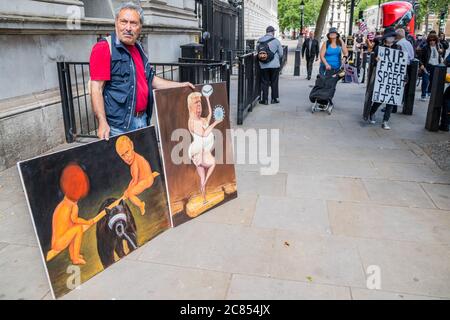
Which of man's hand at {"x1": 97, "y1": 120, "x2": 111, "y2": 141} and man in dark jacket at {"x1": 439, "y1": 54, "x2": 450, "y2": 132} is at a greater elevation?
man's hand at {"x1": 97, "y1": 120, "x2": 111, "y2": 141}

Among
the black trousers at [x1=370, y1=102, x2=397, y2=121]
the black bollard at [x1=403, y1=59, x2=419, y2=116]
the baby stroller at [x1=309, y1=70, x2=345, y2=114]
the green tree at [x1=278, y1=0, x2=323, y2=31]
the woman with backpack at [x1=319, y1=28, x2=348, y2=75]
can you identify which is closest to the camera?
the black trousers at [x1=370, y1=102, x2=397, y2=121]

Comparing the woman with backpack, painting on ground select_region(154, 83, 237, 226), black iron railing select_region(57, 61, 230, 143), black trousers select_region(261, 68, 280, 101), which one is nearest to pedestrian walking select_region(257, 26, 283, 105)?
black trousers select_region(261, 68, 280, 101)

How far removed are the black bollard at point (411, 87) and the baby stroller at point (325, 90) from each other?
1.50 m

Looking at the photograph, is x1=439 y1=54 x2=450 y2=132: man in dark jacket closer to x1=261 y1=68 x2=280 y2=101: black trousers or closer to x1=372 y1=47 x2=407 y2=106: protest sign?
x1=372 y1=47 x2=407 y2=106: protest sign

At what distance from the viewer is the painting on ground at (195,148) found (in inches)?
149

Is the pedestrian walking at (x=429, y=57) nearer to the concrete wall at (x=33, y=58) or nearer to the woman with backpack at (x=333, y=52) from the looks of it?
the woman with backpack at (x=333, y=52)

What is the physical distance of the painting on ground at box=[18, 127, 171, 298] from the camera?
106 inches

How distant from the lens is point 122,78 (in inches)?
136

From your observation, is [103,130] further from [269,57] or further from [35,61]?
[269,57]

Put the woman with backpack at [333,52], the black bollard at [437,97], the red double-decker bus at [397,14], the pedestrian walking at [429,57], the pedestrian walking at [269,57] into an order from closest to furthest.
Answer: the black bollard at [437,97], the woman with backpack at [333,52], the pedestrian walking at [269,57], the pedestrian walking at [429,57], the red double-decker bus at [397,14]

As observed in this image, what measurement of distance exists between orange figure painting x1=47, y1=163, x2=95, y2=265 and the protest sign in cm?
684

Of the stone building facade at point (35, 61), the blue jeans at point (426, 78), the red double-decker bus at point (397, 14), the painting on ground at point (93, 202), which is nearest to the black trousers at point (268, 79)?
the stone building facade at point (35, 61)
